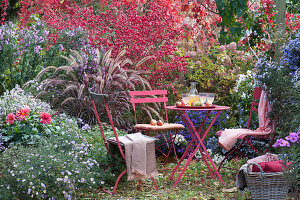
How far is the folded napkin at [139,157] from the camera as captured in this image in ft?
13.3

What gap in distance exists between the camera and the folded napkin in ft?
13.3

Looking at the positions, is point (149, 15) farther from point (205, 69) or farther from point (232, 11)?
point (232, 11)

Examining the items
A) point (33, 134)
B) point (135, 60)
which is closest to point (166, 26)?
point (135, 60)

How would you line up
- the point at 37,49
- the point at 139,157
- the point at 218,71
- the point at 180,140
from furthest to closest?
the point at 218,71 → the point at 37,49 → the point at 180,140 → the point at 139,157

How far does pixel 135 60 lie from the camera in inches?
261

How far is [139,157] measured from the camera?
4.09m

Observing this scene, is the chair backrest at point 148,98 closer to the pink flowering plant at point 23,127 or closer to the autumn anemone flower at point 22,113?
the pink flowering plant at point 23,127

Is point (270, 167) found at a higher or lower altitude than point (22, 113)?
lower

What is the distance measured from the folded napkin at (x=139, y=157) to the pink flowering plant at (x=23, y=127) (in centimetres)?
96

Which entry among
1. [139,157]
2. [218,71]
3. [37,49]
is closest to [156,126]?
[139,157]

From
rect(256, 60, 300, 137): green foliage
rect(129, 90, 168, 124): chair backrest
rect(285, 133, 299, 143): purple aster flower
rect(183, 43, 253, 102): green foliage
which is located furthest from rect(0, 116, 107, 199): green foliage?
rect(183, 43, 253, 102): green foliage

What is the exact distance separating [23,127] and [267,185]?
272 cm

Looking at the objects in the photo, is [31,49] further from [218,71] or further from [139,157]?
[218,71]

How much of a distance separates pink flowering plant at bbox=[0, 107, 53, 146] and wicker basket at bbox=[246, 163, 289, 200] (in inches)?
91.3
